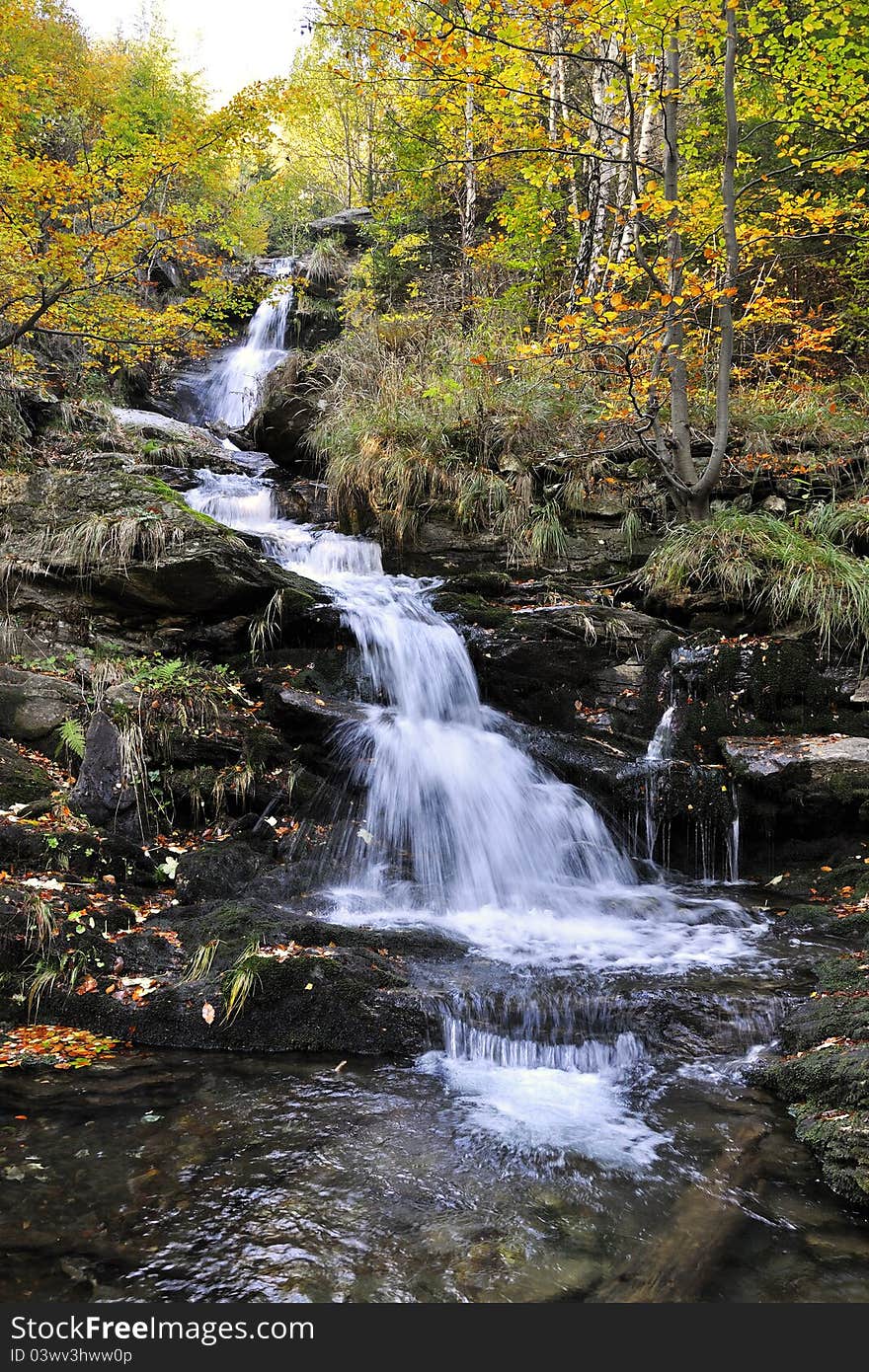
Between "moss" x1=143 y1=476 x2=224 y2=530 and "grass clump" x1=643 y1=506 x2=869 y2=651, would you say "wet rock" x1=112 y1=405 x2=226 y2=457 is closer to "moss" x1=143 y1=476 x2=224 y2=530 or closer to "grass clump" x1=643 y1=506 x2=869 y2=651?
"moss" x1=143 y1=476 x2=224 y2=530

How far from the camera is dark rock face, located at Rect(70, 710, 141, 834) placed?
217 inches

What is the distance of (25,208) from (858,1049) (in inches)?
411

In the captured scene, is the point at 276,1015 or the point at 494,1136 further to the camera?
the point at 276,1015

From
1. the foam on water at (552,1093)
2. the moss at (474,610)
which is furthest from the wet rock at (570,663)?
the foam on water at (552,1093)

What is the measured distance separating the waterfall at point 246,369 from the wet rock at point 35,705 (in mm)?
10369

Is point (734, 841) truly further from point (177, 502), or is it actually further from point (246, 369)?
point (246, 369)

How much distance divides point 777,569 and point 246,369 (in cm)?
1367

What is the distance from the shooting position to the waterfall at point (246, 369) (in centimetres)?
1595

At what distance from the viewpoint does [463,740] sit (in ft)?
23.5

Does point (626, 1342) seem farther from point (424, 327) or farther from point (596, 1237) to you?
point (424, 327)

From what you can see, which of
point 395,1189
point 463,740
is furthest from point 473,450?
point 395,1189

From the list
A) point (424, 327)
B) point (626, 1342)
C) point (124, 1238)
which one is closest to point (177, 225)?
point (424, 327)

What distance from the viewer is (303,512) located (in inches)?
441

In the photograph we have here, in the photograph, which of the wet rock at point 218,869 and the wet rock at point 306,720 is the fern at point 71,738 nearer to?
the wet rock at point 218,869
